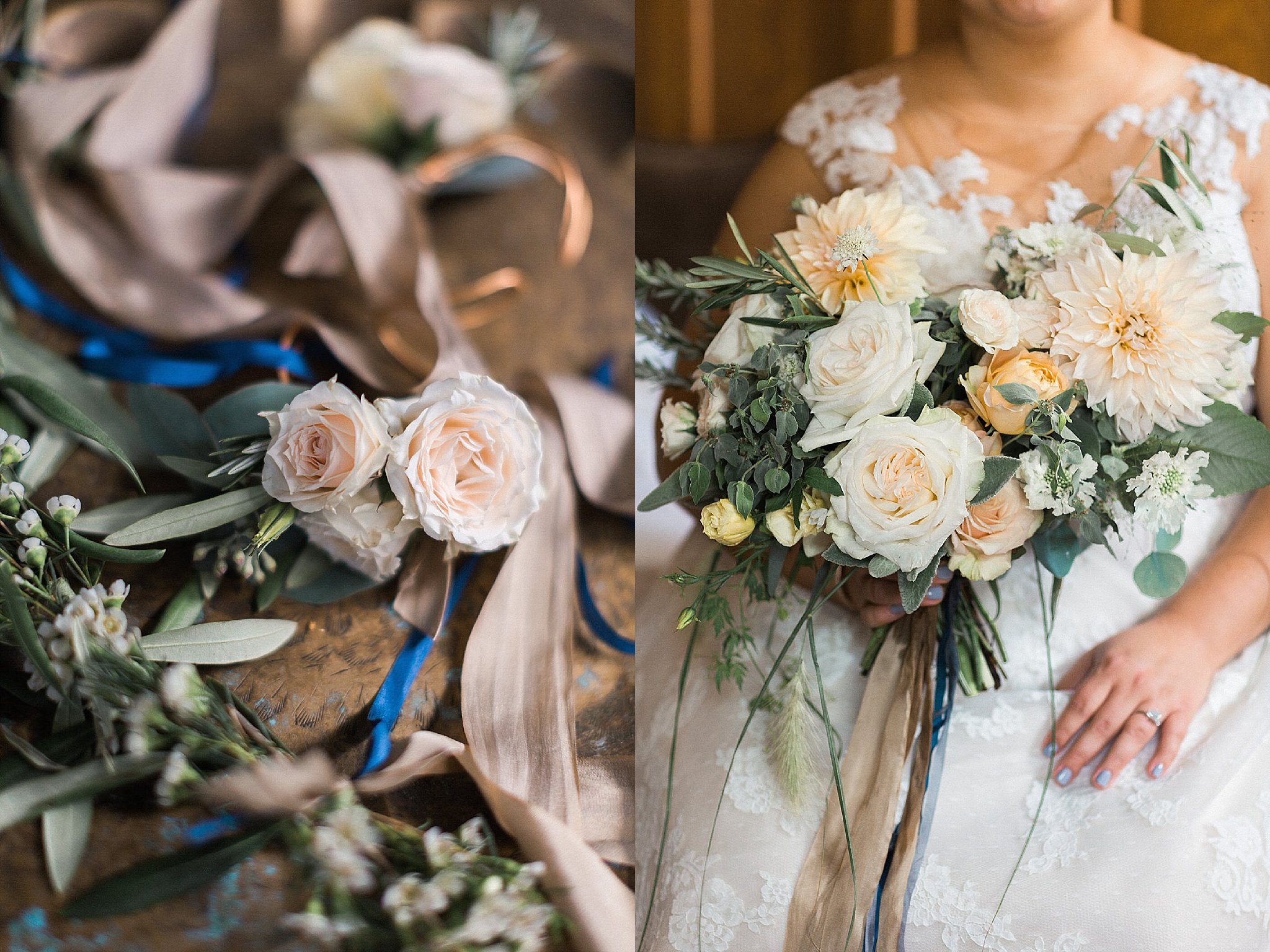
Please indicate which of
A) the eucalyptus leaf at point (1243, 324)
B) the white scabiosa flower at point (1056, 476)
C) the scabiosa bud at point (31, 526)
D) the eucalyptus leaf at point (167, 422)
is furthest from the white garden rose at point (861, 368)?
the scabiosa bud at point (31, 526)

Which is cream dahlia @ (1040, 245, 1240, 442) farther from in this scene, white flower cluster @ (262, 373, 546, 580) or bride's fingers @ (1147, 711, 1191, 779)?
white flower cluster @ (262, 373, 546, 580)

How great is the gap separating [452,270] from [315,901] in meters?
0.56

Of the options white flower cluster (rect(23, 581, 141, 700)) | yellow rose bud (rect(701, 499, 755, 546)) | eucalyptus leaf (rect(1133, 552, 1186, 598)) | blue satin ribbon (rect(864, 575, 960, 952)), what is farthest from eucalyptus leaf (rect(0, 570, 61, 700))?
eucalyptus leaf (rect(1133, 552, 1186, 598))

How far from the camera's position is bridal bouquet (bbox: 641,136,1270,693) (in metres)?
0.76

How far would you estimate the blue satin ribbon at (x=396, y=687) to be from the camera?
2.83ft

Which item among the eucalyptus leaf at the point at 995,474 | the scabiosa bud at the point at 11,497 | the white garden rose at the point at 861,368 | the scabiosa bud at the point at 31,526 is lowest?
the scabiosa bud at the point at 31,526

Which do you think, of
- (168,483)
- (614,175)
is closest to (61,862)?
(168,483)

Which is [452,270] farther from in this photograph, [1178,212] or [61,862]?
[1178,212]

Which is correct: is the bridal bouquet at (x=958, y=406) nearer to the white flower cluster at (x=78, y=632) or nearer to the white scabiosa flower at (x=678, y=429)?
the white scabiosa flower at (x=678, y=429)

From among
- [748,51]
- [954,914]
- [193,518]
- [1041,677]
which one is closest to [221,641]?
[193,518]

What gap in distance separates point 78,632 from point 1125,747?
3.20 feet

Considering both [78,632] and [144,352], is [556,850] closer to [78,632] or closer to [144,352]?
[78,632]

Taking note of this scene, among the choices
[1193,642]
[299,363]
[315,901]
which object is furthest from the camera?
[1193,642]

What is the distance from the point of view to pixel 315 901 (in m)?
0.77
